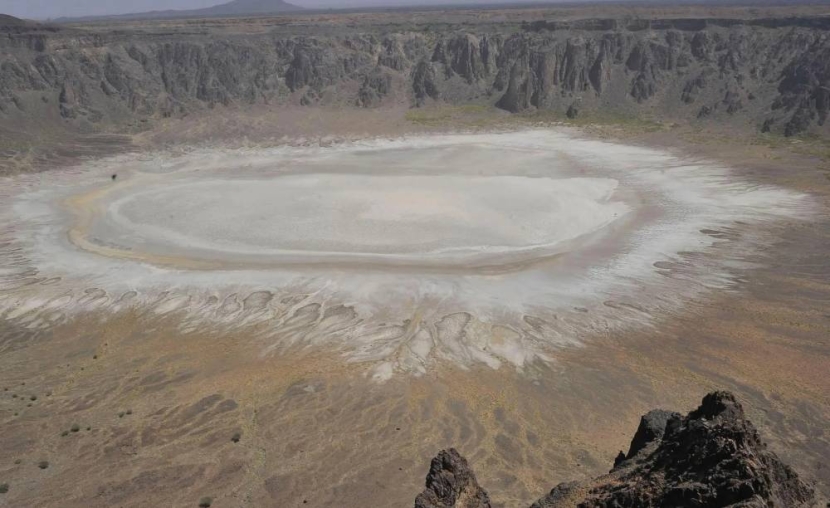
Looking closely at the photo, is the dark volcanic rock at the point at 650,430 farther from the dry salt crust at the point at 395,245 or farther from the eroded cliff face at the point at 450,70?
the eroded cliff face at the point at 450,70

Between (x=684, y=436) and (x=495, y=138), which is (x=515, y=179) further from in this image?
(x=684, y=436)

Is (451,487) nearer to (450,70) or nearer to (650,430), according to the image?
(650,430)

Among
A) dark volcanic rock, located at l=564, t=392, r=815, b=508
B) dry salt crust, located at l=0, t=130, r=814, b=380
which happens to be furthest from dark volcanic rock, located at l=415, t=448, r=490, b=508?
dry salt crust, located at l=0, t=130, r=814, b=380

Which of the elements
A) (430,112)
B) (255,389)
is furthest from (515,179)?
(255,389)

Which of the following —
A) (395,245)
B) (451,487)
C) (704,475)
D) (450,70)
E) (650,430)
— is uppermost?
(704,475)

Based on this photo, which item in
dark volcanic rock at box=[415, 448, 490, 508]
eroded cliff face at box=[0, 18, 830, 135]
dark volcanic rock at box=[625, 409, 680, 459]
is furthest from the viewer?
eroded cliff face at box=[0, 18, 830, 135]

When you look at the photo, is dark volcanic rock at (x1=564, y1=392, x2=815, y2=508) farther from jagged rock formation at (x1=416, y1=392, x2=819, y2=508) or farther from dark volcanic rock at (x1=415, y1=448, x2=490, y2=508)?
dark volcanic rock at (x1=415, y1=448, x2=490, y2=508)

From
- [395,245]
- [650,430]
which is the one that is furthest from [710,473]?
[395,245]
